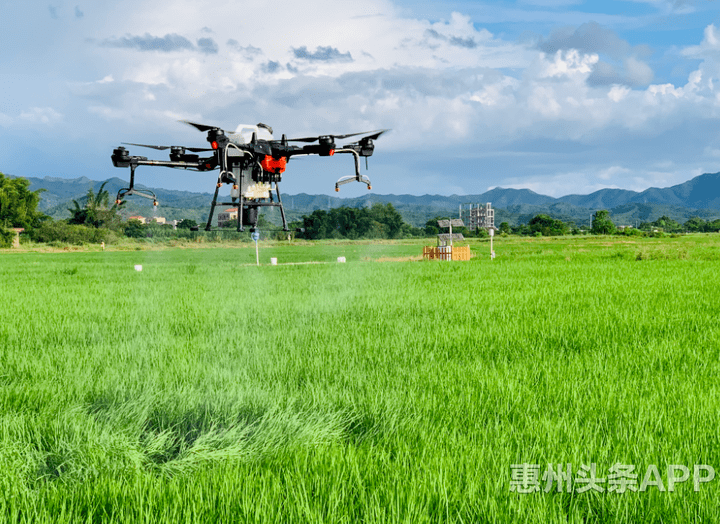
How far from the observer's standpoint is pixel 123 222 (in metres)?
3.25

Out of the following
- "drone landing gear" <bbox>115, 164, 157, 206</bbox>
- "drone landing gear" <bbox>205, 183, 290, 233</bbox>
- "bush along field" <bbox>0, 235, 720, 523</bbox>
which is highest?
"drone landing gear" <bbox>115, 164, 157, 206</bbox>

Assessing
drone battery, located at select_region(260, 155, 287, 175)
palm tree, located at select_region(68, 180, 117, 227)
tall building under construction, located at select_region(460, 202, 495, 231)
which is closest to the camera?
drone battery, located at select_region(260, 155, 287, 175)

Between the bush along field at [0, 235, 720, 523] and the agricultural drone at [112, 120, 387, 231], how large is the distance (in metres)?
1.30

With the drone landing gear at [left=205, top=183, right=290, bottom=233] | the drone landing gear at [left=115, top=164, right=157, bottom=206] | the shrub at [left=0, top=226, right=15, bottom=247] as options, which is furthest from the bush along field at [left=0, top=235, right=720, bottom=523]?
the shrub at [left=0, top=226, right=15, bottom=247]

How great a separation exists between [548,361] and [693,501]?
10.3ft

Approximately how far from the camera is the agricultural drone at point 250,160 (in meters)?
2.64

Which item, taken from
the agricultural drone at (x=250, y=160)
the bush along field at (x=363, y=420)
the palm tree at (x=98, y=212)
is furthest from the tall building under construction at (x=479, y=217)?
the agricultural drone at (x=250, y=160)

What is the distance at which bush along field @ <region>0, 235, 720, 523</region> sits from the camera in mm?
2547

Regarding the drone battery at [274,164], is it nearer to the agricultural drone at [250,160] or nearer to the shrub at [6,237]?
the agricultural drone at [250,160]

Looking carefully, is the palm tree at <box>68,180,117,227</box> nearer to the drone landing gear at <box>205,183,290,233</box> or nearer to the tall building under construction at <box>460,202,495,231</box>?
the drone landing gear at <box>205,183,290,233</box>

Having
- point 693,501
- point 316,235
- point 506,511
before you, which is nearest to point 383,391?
point 316,235

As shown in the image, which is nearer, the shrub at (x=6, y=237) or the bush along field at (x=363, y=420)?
the bush along field at (x=363, y=420)

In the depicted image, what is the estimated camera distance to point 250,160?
2758 mm

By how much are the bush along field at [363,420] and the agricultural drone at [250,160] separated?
51.3 inches
